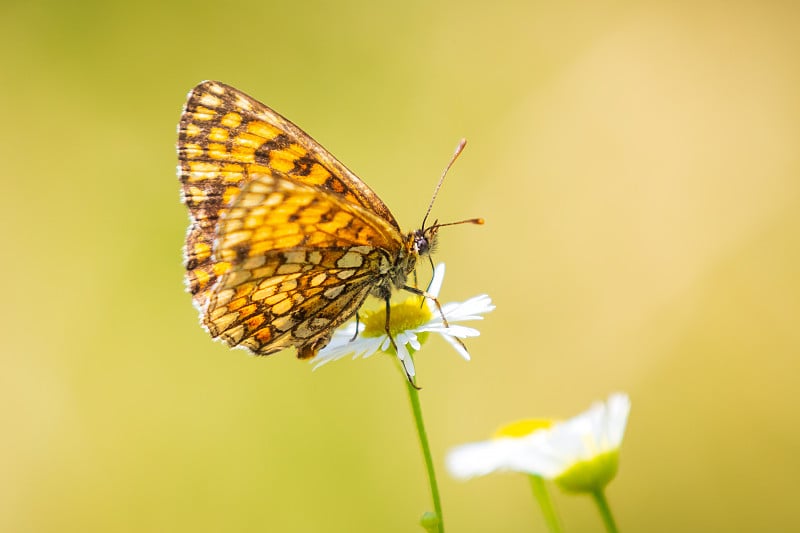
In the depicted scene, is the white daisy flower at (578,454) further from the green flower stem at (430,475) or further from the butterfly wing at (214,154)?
the butterfly wing at (214,154)

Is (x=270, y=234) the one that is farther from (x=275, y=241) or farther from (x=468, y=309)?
(x=468, y=309)

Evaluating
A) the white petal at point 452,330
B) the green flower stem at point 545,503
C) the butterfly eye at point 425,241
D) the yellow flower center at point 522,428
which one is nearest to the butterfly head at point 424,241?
the butterfly eye at point 425,241

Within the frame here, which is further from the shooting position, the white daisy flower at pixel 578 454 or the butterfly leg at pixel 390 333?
the butterfly leg at pixel 390 333

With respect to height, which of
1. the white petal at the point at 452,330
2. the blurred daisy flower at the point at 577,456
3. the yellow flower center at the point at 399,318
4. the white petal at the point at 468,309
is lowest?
the blurred daisy flower at the point at 577,456

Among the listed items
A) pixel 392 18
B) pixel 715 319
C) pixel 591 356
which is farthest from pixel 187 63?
pixel 715 319

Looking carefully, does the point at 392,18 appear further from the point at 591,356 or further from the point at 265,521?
the point at 265,521

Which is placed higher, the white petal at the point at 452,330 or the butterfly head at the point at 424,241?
the butterfly head at the point at 424,241
